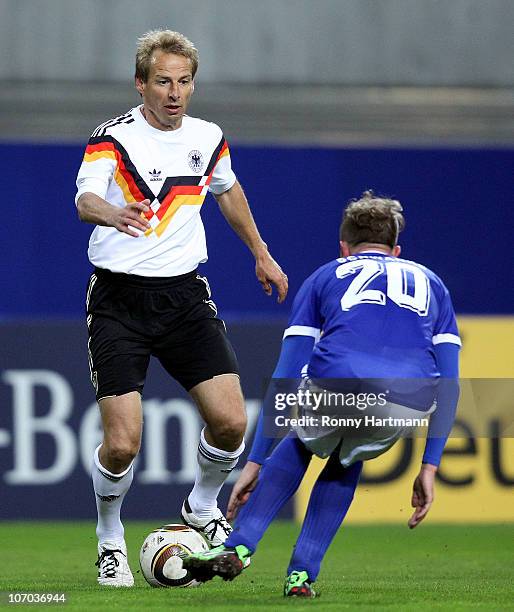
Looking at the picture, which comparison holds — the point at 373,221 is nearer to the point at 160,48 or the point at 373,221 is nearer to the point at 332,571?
the point at 160,48

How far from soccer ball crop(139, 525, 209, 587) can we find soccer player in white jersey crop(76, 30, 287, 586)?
116 mm

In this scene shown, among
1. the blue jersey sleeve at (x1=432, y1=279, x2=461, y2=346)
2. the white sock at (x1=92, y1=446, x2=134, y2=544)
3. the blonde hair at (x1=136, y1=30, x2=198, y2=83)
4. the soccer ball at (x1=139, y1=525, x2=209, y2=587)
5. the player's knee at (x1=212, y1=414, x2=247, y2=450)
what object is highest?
the blonde hair at (x1=136, y1=30, x2=198, y2=83)

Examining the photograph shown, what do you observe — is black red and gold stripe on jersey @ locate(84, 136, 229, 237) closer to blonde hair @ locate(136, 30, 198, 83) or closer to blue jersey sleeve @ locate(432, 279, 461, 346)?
blonde hair @ locate(136, 30, 198, 83)

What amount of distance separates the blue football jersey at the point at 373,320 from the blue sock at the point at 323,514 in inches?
14.0

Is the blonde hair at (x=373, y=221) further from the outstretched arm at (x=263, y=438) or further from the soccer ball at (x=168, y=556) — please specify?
the soccer ball at (x=168, y=556)

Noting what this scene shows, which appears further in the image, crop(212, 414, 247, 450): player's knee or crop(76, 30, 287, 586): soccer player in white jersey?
crop(212, 414, 247, 450): player's knee

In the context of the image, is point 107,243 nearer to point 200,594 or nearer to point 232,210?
point 232,210

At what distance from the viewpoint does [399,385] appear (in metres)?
4.39

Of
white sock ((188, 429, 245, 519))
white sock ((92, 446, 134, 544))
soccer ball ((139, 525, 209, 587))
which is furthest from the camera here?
white sock ((188, 429, 245, 519))

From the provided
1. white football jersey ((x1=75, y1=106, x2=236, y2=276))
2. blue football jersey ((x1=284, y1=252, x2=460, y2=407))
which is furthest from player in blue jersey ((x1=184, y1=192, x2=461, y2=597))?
white football jersey ((x1=75, y1=106, x2=236, y2=276))

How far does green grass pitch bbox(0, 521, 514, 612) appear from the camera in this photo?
4498 millimetres

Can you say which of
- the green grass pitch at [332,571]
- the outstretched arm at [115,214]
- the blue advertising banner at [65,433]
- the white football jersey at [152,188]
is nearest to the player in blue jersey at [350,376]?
the green grass pitch at [332,571]

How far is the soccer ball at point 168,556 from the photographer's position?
17.0 ft

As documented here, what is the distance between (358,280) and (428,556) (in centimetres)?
294
